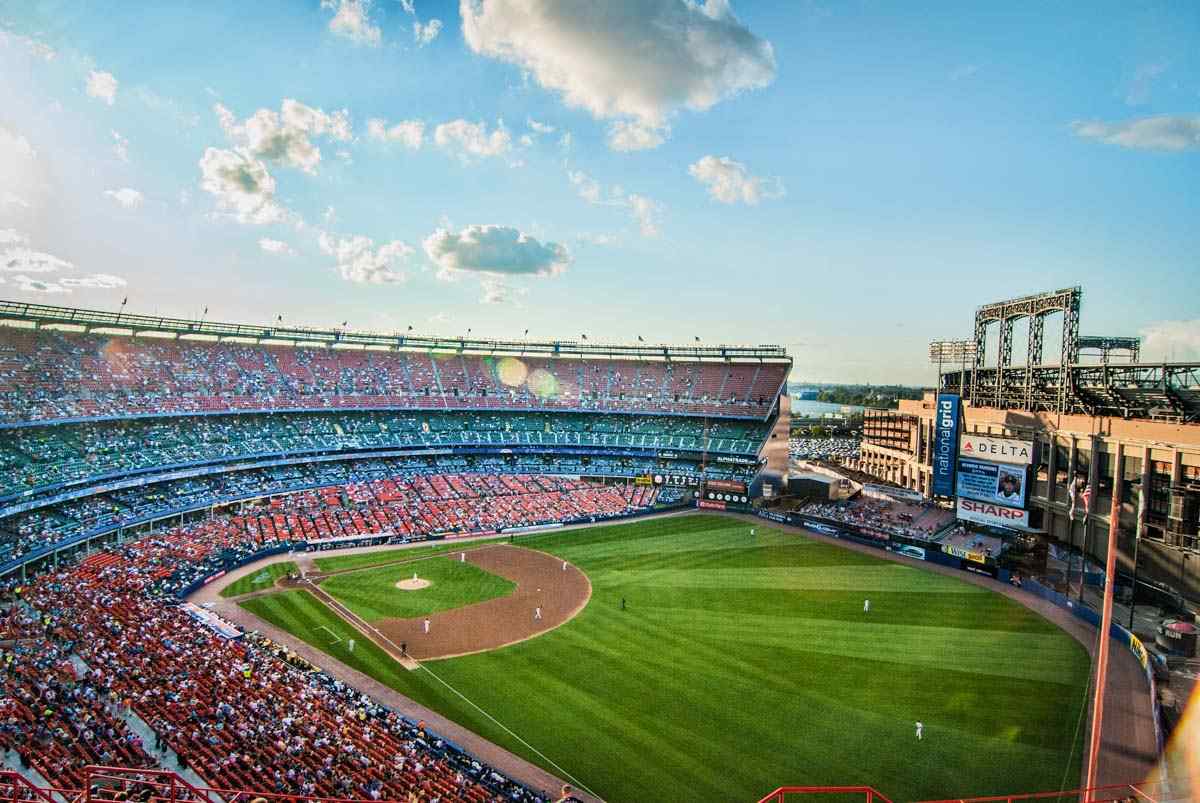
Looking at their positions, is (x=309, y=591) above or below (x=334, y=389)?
below

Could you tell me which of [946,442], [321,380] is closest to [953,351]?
[946,442]

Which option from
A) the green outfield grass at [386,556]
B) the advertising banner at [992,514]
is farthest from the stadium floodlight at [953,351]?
the green outfield grass at [386,556]

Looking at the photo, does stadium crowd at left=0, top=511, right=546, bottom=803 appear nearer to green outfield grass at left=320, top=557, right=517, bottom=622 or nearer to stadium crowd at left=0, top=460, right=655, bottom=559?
green outfield grass at left=320, top=557, right=517, bottom=622

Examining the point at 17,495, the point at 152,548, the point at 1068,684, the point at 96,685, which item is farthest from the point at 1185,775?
the point at 17,495

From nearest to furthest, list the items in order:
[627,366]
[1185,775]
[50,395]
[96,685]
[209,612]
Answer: [1185,775] < [96,685] < [209,612] < [50,395] < [627,366]

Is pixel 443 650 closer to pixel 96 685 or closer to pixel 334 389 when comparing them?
pixel 96 685
